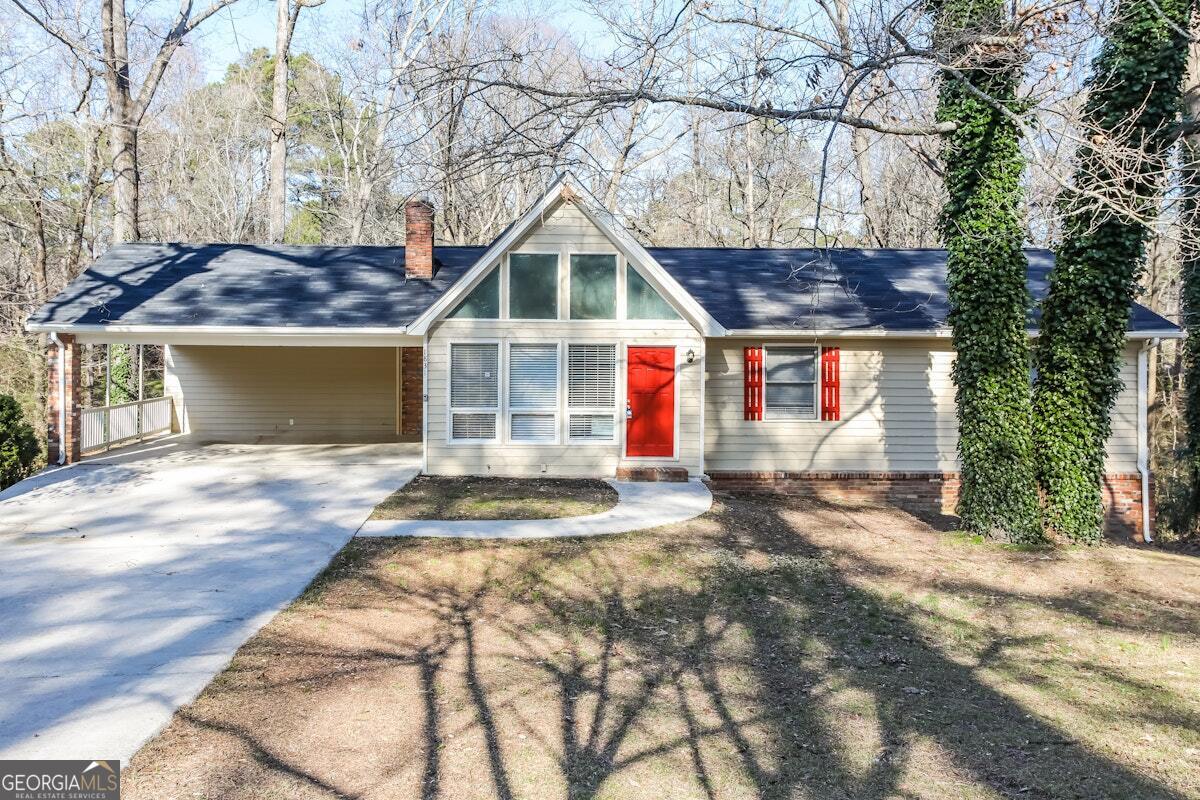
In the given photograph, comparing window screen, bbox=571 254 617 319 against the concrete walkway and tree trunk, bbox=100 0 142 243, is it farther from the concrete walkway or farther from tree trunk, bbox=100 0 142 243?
tree trunk, bbox=100 0 142 243

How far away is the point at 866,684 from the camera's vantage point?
5.52m

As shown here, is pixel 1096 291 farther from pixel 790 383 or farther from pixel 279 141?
pixel 279 141

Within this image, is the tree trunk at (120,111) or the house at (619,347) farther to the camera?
the tree trunk at (120,111)

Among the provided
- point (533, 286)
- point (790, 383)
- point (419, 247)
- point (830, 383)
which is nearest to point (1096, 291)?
point (830, 383)

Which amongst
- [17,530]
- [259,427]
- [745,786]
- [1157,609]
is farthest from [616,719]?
[259,427]

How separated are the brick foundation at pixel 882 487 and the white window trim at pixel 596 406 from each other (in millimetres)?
1816

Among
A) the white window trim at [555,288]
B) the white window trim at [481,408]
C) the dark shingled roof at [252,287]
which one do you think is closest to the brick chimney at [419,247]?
the dark shingled roof at [252,287]

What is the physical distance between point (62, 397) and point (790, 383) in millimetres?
11395

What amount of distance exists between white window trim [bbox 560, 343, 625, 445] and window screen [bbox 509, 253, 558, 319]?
0.63m

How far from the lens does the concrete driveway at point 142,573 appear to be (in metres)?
4.78

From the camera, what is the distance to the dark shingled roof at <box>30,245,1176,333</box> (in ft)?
41.3

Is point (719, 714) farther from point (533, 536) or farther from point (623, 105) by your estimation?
point (623, 105)

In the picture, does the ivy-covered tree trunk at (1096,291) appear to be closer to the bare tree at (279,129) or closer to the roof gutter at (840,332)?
the roof gutter at (840,332)

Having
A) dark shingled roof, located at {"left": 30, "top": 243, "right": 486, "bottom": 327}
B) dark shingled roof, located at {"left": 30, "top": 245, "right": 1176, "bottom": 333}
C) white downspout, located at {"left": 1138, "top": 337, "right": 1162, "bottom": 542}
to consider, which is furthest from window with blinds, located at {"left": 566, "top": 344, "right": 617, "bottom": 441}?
white downspout, located at {"left": 1138, "top": 337, "right": 1162, "bottom": 542}
